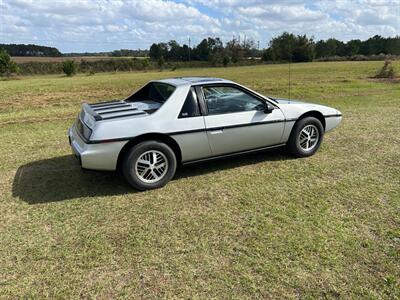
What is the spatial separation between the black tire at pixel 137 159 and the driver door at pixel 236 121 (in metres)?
0.64

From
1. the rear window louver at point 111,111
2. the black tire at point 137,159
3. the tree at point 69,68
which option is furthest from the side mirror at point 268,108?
the tree at point 69,68

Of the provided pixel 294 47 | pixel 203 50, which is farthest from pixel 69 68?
pixel 203 50

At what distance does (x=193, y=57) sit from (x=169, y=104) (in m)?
96.6

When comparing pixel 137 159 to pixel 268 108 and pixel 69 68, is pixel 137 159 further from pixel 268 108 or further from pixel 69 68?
pixel 69 68

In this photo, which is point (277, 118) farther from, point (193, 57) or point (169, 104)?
point (193, 57)

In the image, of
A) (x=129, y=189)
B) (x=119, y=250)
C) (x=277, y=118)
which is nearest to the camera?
(x=119, y=250)

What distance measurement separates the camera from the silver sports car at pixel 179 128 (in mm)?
4227

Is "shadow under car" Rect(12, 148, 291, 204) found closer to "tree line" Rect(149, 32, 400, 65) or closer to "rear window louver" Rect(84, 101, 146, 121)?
"rear window louver" Rect(84, 101, 146, 121)

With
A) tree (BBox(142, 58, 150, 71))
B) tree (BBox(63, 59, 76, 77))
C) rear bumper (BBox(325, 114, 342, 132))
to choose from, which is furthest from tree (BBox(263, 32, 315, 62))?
rear bumper (BBox(325, 114, 342, 132))

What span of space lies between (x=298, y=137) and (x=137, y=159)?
106 inches

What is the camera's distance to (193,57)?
320ft

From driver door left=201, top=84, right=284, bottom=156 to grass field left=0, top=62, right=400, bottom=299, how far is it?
43cm

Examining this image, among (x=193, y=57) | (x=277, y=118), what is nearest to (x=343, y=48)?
(x=193, y=57)

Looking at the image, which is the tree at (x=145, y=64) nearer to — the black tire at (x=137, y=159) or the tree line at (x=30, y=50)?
the tree line at (x=30, y=50)
